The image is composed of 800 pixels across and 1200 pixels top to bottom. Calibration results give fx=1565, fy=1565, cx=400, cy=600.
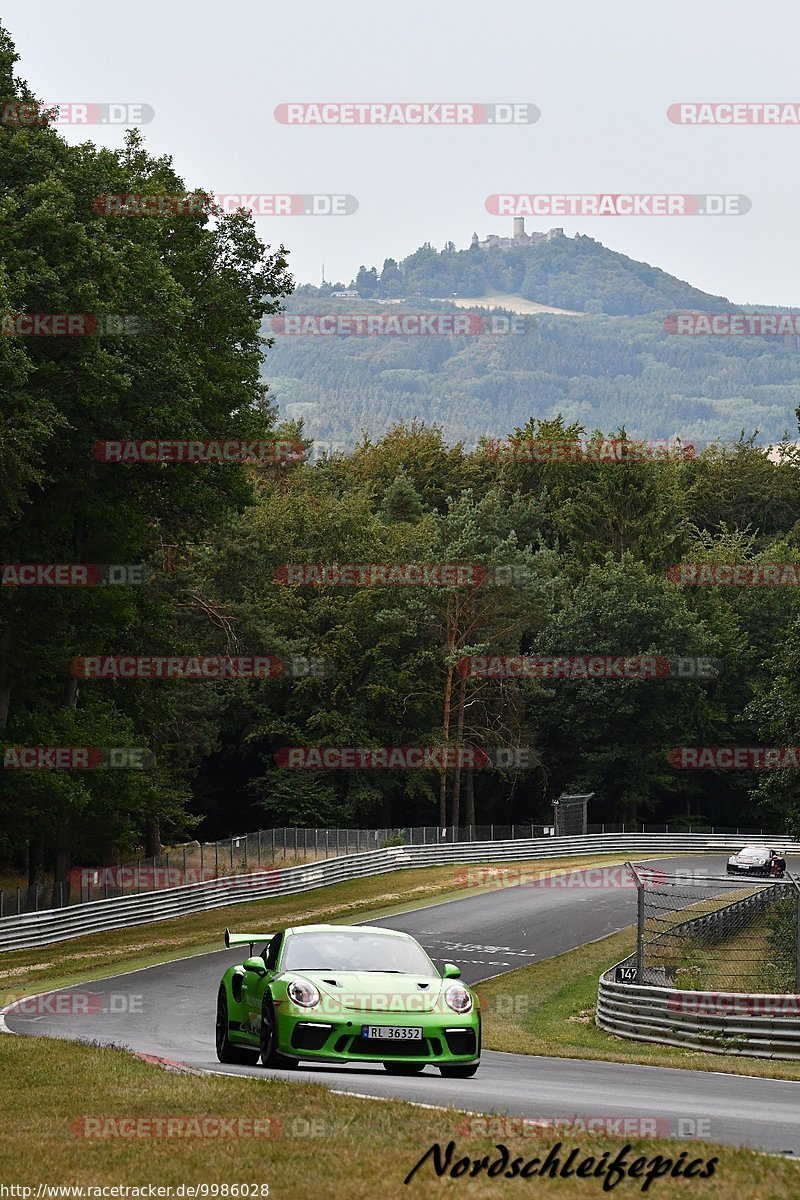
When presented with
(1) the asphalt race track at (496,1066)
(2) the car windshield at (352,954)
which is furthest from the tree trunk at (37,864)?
(2) the car windshield at (352,954)

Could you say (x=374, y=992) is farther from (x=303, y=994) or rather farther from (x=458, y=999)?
(x=458, y=999)

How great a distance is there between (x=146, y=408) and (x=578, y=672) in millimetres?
49736

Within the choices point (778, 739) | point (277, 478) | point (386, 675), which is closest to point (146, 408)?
point (778, 739)

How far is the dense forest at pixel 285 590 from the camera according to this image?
35406 millimetres

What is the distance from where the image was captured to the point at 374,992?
13094 millimetres

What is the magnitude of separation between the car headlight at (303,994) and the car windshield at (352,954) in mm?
549

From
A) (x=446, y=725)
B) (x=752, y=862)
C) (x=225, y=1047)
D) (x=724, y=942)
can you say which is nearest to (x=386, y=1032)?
(x=225, y=1047)

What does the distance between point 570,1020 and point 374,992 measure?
13.7 metres

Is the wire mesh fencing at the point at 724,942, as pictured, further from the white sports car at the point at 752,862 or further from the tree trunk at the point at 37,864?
the white sports car at the point at 752,862

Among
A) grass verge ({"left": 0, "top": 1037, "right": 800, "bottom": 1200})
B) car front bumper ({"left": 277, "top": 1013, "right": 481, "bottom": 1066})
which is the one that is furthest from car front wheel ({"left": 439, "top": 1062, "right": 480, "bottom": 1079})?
grass verge ({"left": 0, "top": 1037, "right": 800, "bottom": 1200})

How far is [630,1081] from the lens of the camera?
14.7 meters

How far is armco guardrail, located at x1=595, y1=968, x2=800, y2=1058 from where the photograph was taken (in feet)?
63.3

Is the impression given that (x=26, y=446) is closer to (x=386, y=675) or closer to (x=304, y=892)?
(x=304, y=892)

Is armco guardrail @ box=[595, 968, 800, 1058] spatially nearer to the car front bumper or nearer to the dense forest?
the car front bumper
